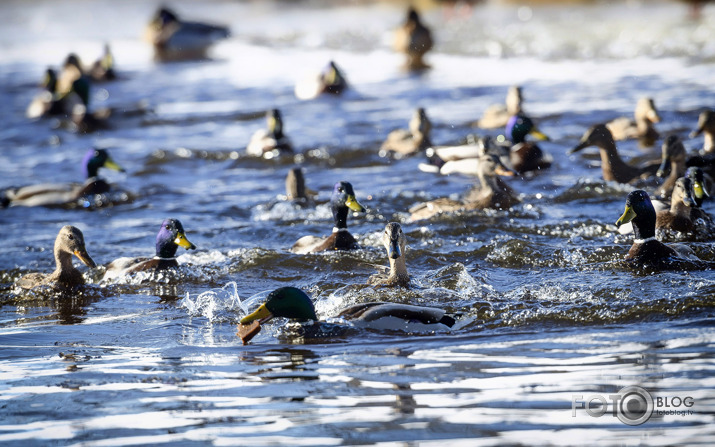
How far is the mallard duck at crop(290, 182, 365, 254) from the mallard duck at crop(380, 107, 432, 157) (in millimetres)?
4013

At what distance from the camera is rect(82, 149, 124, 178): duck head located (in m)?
11.7

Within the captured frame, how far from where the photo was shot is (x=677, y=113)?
13344 millimetres

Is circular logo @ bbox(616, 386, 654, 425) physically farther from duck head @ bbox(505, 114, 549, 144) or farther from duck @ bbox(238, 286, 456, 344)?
duck head @ bbox(505, 114, 549, 144)

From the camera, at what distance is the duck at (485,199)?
9.38m

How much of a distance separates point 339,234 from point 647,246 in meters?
2.46

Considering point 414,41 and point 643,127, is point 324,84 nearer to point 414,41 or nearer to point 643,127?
point 414,41

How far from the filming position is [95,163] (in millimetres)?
11734

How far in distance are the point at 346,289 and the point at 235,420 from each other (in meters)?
2.71

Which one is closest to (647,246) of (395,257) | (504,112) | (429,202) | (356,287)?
(395,257)

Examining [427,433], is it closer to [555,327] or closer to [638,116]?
[555,327]

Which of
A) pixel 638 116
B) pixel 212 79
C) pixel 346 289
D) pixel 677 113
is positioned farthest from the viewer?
pixel 212 79

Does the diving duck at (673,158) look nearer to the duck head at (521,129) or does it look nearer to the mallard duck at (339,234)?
the duck head at (521,129)

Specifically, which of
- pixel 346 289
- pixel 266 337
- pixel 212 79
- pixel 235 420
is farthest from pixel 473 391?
pixel 212 79

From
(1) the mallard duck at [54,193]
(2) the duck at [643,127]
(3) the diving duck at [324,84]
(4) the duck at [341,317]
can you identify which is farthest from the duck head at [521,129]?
(4) the duck at [341,317]
